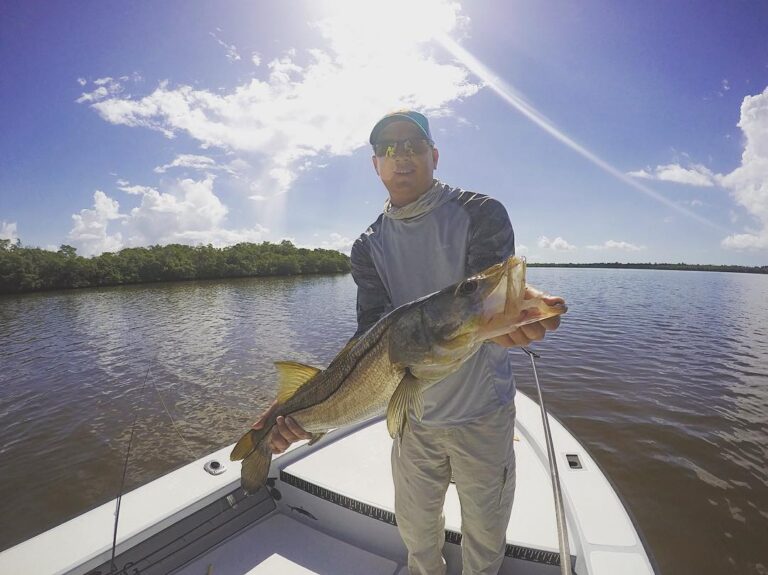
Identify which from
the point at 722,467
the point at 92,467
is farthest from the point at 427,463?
the point at 92,467

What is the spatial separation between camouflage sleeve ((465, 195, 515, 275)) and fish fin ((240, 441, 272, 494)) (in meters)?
2.00

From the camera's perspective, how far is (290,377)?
9.38ft

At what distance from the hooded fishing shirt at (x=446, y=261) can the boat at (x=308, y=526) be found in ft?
4.83

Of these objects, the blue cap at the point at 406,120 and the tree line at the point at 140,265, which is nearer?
the blue cap at the point at 406,120

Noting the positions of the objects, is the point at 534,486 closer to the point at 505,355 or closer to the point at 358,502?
the point at 358,502

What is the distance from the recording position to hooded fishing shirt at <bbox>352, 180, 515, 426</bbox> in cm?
248

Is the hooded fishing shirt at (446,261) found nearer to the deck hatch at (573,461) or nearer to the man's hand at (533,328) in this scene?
the man's hand at (533,328)

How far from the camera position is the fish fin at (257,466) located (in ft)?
9.19

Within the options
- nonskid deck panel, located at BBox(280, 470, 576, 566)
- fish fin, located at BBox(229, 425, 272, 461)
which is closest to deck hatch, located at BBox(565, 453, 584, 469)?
nonskid deck panel, located at BBox(280, 470, 576, 566)

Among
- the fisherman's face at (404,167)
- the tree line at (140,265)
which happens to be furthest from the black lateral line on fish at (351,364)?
the tree line at (140,265)

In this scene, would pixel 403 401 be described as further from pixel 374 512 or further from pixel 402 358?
pixel 374 512

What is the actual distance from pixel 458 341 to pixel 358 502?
260 cm

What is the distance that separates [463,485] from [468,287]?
1.54 metres

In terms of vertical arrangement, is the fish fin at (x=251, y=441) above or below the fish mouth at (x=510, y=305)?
below
